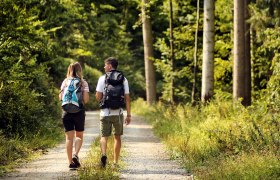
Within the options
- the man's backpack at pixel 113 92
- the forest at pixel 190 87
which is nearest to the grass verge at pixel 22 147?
the forest at pixel 190 87

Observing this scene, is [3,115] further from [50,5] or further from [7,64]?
[50,5]

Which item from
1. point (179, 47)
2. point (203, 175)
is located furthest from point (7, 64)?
point (179, 47)

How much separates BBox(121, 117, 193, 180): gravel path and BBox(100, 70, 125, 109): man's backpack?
1289 mm

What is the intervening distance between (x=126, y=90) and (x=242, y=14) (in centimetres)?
807

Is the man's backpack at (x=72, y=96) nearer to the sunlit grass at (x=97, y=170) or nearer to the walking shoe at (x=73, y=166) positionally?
the walking shoe at (x=73, y=166)

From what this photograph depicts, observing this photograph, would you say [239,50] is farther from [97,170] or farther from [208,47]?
[97,170]

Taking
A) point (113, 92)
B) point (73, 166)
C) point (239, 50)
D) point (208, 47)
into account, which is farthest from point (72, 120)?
point (208, 47)

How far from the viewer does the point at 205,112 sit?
17094mm

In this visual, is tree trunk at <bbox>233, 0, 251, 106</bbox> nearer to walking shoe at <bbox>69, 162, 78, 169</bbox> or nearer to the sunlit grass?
the sunlit grass

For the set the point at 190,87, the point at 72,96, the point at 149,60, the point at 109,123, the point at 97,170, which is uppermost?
the point at 149,60

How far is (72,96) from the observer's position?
10305 millimetres

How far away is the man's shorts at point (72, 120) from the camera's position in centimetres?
1038

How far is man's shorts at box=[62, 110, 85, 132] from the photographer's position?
10.4m

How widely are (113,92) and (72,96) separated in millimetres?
810
